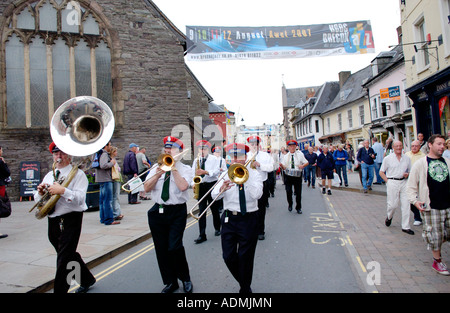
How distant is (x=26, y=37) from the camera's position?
1241 centimetres

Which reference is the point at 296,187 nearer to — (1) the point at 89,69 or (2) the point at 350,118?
(1) the point at 89,69

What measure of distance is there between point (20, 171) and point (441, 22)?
1790 centimetres

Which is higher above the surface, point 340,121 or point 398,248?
point 340,121

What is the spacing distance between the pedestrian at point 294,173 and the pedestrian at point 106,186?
5007mm

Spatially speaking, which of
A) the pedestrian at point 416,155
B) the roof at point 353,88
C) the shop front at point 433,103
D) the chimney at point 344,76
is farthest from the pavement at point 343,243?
the chimney at point 344,76

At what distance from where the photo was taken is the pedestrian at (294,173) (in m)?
8.52

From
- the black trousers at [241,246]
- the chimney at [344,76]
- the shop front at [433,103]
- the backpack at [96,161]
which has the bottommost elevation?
the black trousers at [241,246]

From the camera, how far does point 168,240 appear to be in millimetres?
3807

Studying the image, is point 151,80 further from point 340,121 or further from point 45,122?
point 340,121

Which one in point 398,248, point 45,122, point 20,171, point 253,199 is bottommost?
point 398,248

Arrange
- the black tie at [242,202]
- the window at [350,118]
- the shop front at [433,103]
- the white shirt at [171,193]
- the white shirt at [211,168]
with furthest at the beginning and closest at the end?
the window at [350,118]
the shop front at [433,103]
the white shirt at [211,168]
the white shirt at [171,193]
the black tie at [242,202]

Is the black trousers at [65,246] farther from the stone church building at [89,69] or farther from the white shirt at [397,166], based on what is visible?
the stone church building at [89,69]

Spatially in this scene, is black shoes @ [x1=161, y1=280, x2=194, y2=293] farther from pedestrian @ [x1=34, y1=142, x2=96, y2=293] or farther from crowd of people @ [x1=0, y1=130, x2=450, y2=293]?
pedestrian @ [x1=34, y1=142, x2=96, y2=293]
